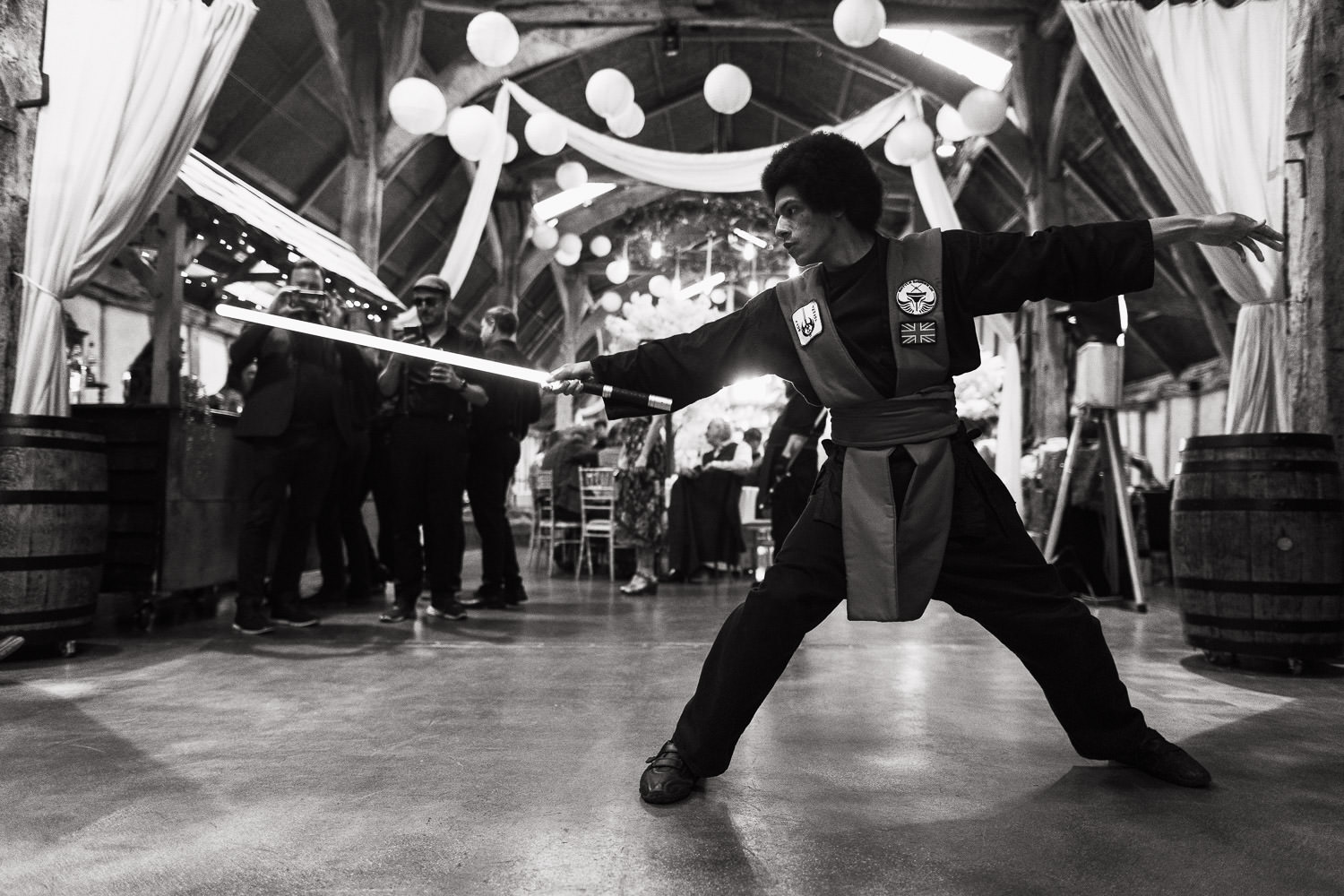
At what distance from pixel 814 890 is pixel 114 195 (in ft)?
12.0

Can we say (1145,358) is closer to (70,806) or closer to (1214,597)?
(1214,597)

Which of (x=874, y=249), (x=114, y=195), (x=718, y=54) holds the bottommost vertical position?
(x=874, y=249)

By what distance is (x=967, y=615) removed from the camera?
1795mm

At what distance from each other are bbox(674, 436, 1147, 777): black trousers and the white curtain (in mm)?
2983

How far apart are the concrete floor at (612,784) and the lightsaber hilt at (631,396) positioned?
2.49 feet

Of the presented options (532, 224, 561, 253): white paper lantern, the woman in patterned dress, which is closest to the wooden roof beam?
(532, 224, 561, 253): white paper lantern

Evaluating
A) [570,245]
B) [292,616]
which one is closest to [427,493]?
[292,616]

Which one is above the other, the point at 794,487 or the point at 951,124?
the point at 951,124

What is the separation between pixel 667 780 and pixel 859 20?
17.3 ft

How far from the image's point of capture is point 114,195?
3631 millimetres

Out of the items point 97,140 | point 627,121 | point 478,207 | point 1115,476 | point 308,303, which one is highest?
point 627,121

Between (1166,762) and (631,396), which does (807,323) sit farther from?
(1166,762)

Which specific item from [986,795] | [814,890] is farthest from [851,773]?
[814,890]

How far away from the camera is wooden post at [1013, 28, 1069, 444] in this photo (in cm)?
841
